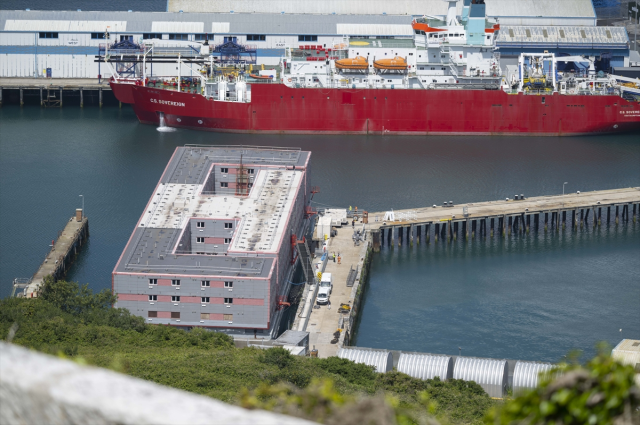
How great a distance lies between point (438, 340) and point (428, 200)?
714 inches

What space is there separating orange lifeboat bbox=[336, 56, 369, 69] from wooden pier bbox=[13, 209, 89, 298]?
28730 millimetres

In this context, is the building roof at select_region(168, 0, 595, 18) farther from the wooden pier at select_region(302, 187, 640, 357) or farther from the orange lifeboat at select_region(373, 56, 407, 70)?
the wooden pier at select_region(302, 187, 640, 357)

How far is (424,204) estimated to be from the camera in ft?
168

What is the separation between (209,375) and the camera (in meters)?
23.8

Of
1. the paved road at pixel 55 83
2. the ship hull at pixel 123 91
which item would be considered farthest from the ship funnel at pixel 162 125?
the paved road at pixel 55 83

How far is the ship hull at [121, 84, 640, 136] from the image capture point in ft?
229

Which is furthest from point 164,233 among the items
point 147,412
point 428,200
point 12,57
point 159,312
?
point 12,57

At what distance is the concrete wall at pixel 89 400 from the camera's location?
5.32 m

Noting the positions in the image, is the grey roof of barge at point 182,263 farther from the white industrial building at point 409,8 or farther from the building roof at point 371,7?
the building roof at point 371,7

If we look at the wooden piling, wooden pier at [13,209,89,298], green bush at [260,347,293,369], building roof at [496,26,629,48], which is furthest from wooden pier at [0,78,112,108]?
green bush at [260,347,293,369]

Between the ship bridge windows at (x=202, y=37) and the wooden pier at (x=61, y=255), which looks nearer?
the wooden pier at (x=61, y=255)

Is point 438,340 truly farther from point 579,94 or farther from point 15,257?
point 579,94

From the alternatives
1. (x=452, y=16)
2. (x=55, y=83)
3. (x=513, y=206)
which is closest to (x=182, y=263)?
(x=513, y=206)

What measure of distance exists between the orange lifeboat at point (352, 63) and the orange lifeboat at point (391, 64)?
2.71ft
